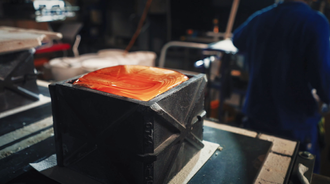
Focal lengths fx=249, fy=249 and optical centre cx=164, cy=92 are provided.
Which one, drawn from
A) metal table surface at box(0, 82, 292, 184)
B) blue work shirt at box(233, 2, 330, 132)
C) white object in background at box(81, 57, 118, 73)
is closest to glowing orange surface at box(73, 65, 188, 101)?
metal table surface at box(0, 82, 292, 184)

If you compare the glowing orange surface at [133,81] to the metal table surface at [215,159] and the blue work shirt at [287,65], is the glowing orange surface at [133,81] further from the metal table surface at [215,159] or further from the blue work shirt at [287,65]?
the blue work shirt at [287,65]

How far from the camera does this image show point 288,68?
4.83ft

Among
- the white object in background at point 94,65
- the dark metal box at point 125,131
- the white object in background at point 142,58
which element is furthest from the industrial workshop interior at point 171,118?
the white object in background at point 142,58

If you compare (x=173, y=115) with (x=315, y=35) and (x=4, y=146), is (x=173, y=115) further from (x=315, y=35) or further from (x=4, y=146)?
(x=315, y=35)

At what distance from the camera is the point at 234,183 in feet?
2.82

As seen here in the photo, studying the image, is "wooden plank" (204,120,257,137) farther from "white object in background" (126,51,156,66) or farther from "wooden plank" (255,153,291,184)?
"white object in background" (126,51,156,66)

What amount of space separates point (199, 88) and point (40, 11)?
5229 mm

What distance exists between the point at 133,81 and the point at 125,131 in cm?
19

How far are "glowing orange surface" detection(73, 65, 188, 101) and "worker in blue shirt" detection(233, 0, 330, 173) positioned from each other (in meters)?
0.83

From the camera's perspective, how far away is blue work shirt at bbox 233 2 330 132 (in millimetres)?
1374

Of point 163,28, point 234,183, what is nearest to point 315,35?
point 234,183

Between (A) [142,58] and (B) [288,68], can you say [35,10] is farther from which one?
(B) [288,68]

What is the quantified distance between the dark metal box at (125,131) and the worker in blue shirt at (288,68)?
30.8 inches

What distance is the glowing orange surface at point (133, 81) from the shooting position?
0.77 metres
